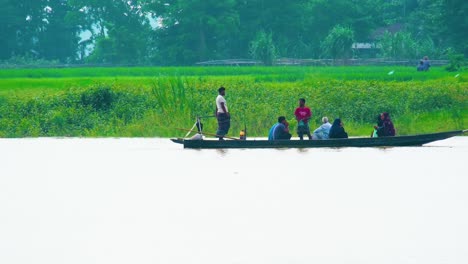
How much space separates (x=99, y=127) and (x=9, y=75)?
56.0ft

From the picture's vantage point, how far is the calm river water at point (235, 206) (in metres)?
14.4

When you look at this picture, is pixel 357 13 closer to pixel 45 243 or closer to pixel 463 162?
pixel 463 162

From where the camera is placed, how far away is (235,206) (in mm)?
18438

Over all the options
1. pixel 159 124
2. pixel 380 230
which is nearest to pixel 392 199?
pixel 380 230

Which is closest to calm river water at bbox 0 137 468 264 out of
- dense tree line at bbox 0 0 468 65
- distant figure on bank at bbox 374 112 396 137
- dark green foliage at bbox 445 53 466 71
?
distant figure on bank at bbox 374 112 396 137

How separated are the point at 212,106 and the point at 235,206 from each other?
15135mm

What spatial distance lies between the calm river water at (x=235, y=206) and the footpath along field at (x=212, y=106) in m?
3.14

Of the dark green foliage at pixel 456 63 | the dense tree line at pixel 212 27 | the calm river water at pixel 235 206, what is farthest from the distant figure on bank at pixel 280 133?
the dense tree line at pixel 212 27

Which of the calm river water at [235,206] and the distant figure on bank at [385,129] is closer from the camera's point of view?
the calm river water at [235,206]

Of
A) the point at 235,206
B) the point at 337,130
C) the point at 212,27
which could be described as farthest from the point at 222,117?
the point at 212,27

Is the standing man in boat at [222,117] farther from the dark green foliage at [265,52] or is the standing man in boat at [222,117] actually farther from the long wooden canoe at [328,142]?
the dark green foliage at [265,52]

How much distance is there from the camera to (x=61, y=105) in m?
34.2

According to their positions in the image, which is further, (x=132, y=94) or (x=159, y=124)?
(x=132, y=94)

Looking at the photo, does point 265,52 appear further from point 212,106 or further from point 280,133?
point 280,133
